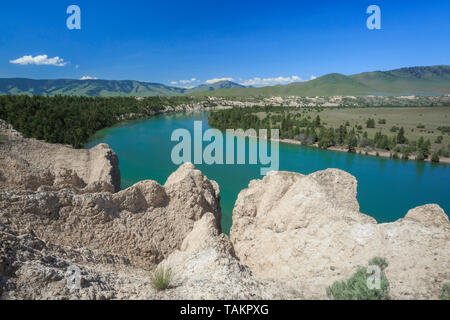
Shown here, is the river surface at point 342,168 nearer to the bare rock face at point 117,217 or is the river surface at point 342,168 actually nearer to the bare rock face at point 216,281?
the bare rock face at point 117,217

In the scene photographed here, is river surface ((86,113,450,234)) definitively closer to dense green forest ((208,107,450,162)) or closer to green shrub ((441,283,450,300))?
dense green forest ((208,107,450,162))

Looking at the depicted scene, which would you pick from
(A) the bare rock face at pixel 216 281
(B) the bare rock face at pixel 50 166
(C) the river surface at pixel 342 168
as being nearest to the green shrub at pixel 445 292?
(A) the bare rock face at pixel 216 281

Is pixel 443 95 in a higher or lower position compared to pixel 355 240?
higher

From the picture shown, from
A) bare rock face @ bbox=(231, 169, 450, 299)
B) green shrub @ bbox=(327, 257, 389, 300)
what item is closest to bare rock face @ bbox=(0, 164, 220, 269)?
bare rock face @ bbox=(231, 169, 450, 299)

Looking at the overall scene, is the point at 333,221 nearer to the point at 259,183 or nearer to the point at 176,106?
the point at 259,183

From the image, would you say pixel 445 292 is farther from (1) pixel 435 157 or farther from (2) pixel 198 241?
(1) pixel 435 157

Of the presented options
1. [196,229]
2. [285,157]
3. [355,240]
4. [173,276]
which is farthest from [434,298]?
[285,157]

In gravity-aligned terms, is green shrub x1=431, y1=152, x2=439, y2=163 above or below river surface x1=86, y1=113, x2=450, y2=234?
above
